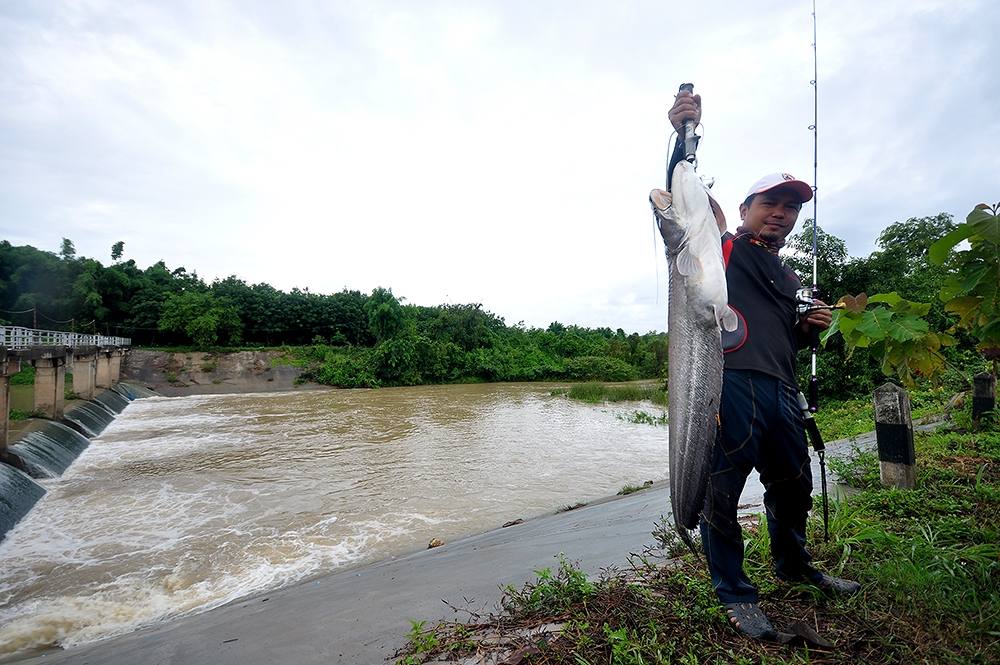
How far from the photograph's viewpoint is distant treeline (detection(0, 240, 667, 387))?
122ft

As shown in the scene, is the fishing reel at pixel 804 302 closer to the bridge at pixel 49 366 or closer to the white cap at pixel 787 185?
the white cap at pixel 787 185

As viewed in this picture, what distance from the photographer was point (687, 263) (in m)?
1.95

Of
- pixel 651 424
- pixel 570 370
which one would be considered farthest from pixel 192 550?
pixel 570 370

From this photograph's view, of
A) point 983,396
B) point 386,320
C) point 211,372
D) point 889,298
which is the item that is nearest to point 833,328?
point 889,298

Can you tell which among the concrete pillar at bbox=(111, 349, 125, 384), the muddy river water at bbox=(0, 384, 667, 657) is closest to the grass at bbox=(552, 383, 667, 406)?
the muddy river water at bbox=(0, 384, 667, 657)

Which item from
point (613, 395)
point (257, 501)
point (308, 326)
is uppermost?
point (308, 326)

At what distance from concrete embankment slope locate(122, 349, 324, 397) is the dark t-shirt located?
110ft

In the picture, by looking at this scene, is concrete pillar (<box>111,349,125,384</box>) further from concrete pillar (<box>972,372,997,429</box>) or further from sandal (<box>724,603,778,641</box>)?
concrete pillar (<box>972,372,997,429</box>)

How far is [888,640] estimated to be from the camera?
6.66ft

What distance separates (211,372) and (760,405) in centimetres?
3703

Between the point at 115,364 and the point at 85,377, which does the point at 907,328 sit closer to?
the point at 85,377

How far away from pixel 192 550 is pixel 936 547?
7493mm

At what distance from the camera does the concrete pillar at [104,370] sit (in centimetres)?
2370

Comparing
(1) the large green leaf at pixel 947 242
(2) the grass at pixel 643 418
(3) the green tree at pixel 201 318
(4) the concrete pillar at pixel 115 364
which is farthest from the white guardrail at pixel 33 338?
(2) the grass at pixel 643 418
